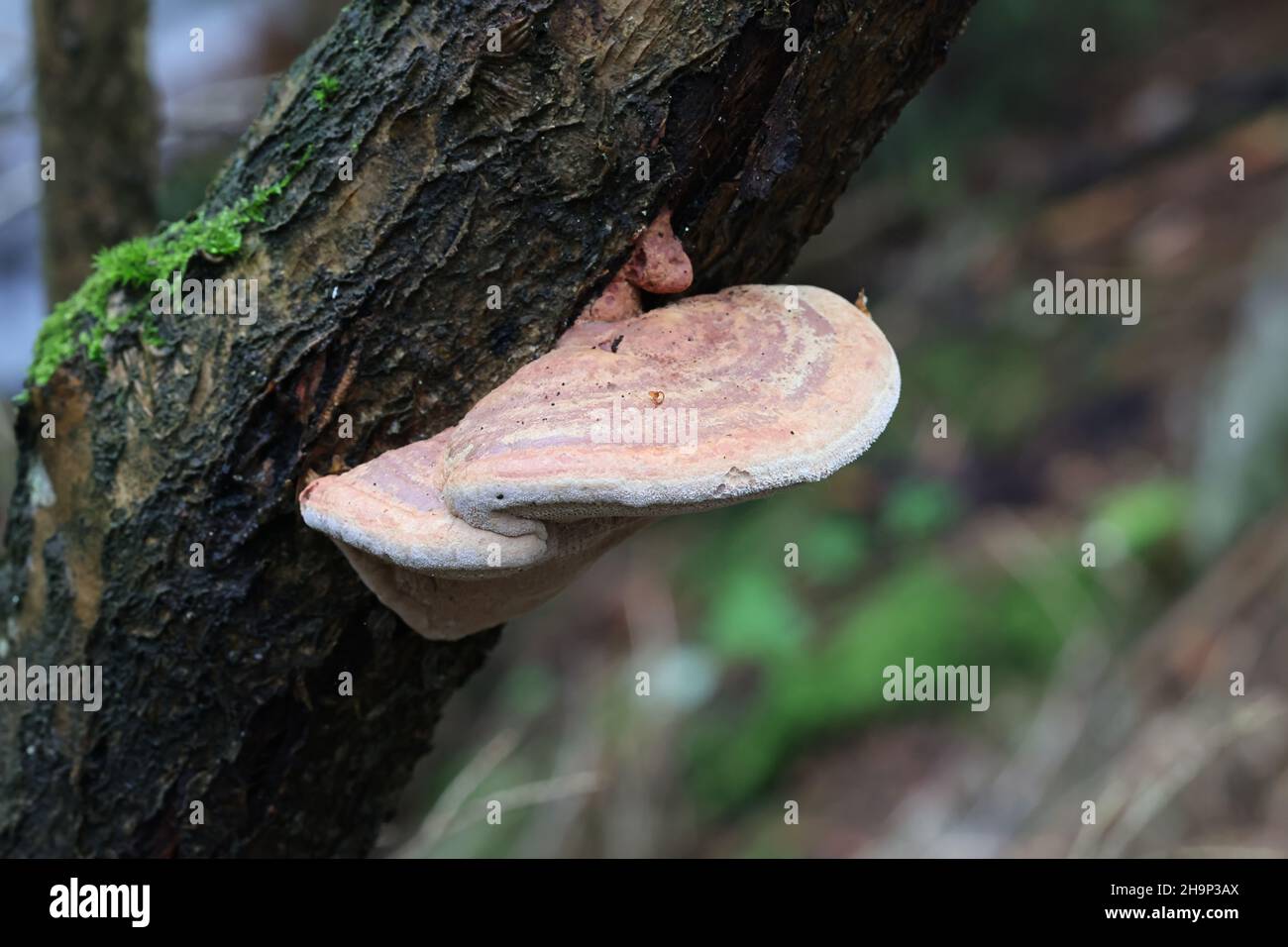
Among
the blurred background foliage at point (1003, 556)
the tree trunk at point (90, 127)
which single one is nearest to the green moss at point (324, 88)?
the blurred background foliage at point (1003, 556)

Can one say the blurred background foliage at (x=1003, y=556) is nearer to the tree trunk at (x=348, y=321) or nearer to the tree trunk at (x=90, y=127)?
the tree trunk at (x=90, y=127)

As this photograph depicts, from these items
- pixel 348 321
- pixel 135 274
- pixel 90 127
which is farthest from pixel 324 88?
pixel 90 127

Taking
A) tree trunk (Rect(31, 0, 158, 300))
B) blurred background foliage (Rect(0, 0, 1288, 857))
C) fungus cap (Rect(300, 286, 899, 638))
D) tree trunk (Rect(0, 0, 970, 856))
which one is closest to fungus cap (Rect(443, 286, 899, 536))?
fungus cap (Rect(300, 286, 899, 638))

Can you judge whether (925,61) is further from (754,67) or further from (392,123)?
(392,123)

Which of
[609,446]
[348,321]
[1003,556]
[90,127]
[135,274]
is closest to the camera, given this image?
[609,446]

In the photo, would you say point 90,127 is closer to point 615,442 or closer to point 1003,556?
point 615,442

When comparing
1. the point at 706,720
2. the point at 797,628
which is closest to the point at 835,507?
the point at 797,628
